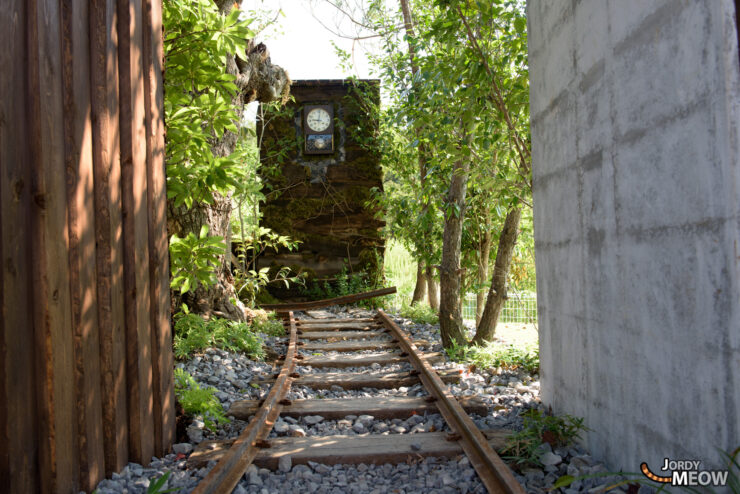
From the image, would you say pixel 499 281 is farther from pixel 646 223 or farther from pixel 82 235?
pixel 82 235

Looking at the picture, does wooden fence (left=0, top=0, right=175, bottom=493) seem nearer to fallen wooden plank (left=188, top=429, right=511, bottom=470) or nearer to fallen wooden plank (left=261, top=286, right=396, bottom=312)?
fallen wooden plank (left=188, top=429, right=511, bottom=470)

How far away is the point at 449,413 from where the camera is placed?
3457 mm

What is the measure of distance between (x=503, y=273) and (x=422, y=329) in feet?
7.17

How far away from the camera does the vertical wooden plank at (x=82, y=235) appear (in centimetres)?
Answer: 225

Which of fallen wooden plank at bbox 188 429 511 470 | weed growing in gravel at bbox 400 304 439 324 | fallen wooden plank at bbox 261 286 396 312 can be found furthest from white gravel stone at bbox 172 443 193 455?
fallen wooden plank at bbox 261 286 396 312

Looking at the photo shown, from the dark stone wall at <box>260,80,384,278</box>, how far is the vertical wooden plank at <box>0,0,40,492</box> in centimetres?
965

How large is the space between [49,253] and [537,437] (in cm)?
254

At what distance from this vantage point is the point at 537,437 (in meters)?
2.90

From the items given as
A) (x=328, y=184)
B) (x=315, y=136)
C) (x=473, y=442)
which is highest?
(x=315, y=136)

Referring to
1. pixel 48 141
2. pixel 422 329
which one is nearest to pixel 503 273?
pixel 422 329

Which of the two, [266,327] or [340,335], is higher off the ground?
[266,327]

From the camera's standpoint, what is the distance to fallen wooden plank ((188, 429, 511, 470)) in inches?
112

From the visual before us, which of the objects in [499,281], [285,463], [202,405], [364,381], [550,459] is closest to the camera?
[550,459]

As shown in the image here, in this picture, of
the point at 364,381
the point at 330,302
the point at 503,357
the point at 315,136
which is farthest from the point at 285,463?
the point at 315,136
